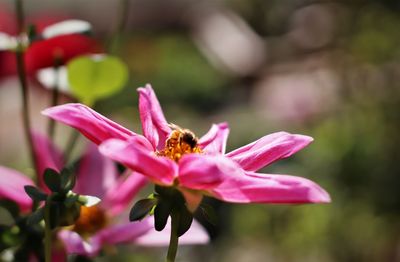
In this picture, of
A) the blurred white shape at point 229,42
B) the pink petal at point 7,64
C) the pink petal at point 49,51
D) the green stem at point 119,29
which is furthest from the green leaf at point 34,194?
the blurred white shape at point 229,42

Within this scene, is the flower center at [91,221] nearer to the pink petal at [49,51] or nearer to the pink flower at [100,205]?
the pink flower at [100,205]

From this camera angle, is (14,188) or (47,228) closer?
(47,228)

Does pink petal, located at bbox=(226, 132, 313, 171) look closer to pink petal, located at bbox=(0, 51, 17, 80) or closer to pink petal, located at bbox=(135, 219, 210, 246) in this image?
pink petal, located at bbox=(135, 219, 210, 246)

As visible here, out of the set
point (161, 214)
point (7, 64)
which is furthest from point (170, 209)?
point (7, 64)

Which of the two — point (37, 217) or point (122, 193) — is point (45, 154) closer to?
point (122, 193)

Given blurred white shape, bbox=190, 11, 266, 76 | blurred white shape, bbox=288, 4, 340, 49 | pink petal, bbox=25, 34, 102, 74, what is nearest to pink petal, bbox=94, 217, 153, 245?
pink petal, bbox=25, 34, 102, 74

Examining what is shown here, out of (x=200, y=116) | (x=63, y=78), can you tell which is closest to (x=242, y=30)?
(x=200, y=116)

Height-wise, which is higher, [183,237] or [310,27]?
[183,237]
